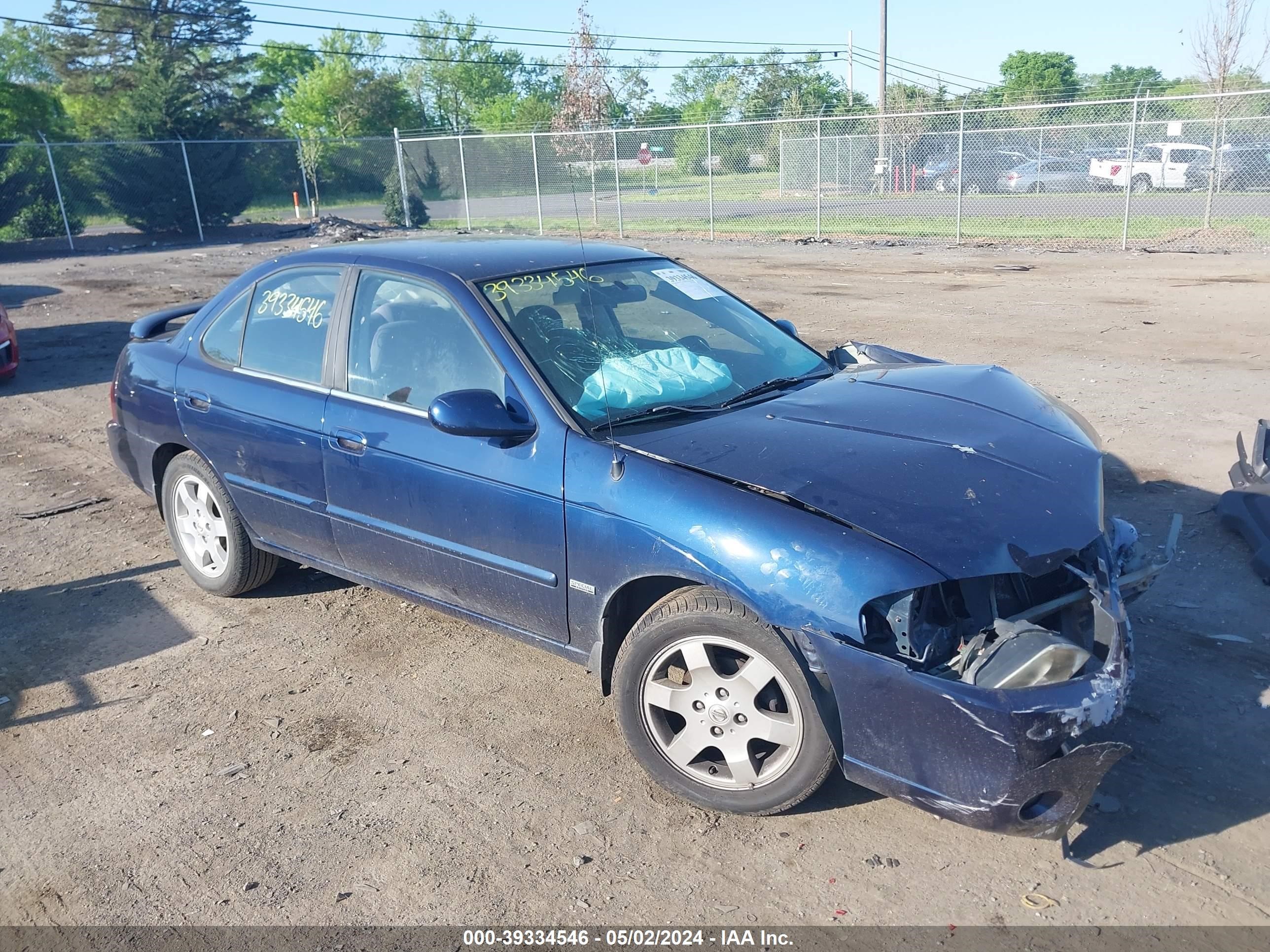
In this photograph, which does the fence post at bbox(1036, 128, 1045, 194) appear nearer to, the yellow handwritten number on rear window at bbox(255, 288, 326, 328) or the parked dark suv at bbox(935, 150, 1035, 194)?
the parked dark suv at bbox(935, 150, 1035, 194)

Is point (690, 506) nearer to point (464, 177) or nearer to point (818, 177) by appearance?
point (818, 177)

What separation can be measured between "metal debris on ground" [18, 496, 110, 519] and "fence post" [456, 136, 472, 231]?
2310 centimetres

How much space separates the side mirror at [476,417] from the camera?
3.58 meters

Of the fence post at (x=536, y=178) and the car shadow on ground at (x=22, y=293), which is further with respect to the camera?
the fence post at (x=536, y=178)

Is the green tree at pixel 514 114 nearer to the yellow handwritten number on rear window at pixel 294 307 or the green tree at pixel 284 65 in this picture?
the green tree at pixel 284 65

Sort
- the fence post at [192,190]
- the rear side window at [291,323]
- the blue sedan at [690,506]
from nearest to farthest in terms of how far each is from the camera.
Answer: the blue sedan at [690,506] < the rear side window at [291,323] < the fence post at [192,190]

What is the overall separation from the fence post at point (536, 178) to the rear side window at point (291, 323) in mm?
22276

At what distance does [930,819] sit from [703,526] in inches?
46.8

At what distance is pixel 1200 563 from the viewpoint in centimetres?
493

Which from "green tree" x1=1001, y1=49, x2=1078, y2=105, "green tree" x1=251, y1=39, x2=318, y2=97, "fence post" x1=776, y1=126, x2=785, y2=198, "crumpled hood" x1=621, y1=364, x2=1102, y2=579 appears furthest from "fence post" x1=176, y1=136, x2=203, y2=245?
"green tree" x1=1001, y1=49, x2=1078, y2=105

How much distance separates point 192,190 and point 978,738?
29.4m

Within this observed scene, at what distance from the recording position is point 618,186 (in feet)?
81.8

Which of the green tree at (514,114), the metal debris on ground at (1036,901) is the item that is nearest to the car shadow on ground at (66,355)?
the metal debris on ground at (1036,901)

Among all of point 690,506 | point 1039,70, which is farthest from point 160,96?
point 1039,70
